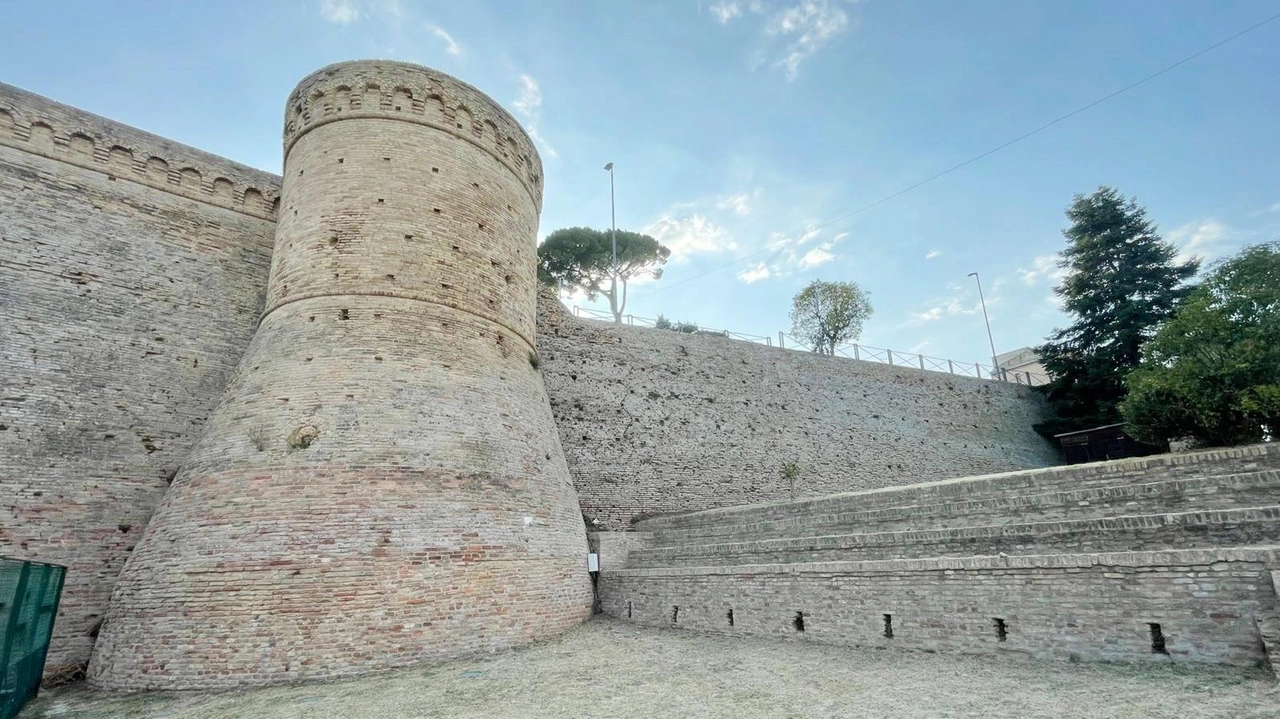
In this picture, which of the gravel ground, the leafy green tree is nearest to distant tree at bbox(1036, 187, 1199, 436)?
the leafy green tree

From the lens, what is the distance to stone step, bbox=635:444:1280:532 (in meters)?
7.11

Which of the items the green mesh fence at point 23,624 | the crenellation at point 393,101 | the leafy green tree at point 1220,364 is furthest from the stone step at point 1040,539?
the crenellation at point 393,101

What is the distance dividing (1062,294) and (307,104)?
24344 mm

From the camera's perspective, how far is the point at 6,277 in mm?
8680

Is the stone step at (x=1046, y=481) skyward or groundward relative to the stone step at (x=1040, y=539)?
skyward

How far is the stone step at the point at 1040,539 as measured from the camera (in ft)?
16.4

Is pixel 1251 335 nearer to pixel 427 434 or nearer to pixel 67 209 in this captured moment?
pixel 427 434

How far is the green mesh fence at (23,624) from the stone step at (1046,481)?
9.10 metres

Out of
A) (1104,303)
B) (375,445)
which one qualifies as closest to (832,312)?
(1104,303)

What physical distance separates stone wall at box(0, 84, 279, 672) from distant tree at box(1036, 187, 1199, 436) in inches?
952

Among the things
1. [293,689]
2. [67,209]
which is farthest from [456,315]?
[67,209]

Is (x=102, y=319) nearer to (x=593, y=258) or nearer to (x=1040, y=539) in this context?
(x=1040, y=539)

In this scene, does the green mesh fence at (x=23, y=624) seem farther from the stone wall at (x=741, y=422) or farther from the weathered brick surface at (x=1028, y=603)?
the stone wall at (x=741, y=422)

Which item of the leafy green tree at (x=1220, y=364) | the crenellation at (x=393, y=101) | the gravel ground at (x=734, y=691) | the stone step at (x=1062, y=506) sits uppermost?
the crenellation at (x=393, y=101)
